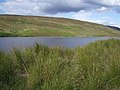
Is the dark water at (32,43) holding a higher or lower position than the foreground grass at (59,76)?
lower

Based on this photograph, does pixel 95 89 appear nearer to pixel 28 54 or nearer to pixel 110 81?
pixel 110 81

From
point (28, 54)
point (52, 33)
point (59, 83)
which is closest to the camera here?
point (59, 83)

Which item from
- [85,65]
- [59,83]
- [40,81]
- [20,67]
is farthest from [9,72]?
[59,83]

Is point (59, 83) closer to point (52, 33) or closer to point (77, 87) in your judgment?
point (77, 87)

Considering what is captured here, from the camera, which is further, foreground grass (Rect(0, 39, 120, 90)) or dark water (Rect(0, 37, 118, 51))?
dark water (Rect(0, 37, 118, 51))

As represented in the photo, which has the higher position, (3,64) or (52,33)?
(3,64)

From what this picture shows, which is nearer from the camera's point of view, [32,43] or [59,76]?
[59,76]

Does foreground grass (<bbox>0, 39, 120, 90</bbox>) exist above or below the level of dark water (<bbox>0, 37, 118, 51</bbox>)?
above

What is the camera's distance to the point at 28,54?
9.88 m

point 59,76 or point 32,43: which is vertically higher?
point 59,76

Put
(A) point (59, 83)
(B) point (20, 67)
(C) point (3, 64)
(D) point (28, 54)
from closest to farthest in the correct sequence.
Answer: (A) point (59, 83) → (C) point (3, 64) → (B) point (20, 67) → (D) point (28, 54)

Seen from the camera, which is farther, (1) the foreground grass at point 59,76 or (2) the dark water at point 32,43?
(2) the dark water at point 32,43

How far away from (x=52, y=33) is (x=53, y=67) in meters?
134

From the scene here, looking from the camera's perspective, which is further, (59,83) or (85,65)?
(85,65)
